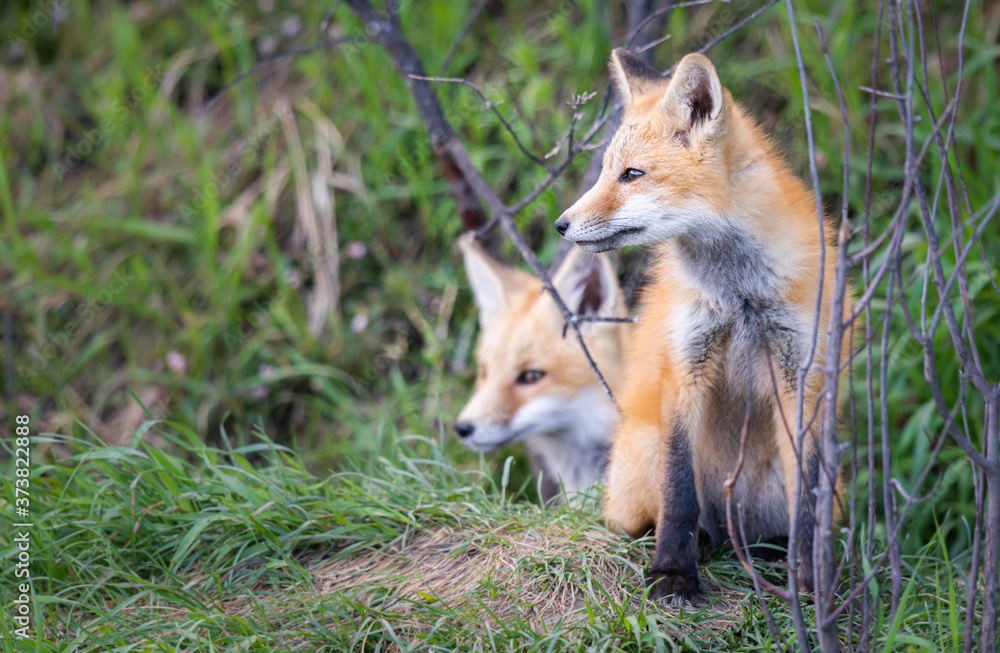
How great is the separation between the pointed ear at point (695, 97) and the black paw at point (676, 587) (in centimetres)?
120

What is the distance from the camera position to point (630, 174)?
2.14m

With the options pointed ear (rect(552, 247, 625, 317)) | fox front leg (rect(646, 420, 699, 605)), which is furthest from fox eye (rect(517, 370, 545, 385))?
fox front leg (rect(646, 420, 699, 605))

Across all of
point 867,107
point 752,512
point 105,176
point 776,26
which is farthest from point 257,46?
point 752,512

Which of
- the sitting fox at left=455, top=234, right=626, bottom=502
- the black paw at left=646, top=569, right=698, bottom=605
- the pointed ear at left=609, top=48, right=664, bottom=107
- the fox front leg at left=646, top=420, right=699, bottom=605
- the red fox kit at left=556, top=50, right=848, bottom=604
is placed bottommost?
the sitting fox at left=455, top=234, right=626, bottom=502

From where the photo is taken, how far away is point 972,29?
438cm

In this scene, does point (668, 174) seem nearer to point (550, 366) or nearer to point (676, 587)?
point (676, 587)

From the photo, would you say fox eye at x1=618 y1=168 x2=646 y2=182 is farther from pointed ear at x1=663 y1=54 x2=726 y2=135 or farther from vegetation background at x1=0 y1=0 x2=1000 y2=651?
vegetation background at x1=0 y1=0 x2=1000 y2=651

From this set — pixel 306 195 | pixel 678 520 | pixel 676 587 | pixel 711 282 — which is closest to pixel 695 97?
pixel 711 282

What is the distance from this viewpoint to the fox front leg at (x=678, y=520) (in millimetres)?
2172

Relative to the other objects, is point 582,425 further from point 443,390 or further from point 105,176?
point 105,176

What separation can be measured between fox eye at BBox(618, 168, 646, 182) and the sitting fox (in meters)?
1.34

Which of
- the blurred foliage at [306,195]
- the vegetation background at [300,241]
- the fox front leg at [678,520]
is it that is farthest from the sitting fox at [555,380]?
the fox front leg at [678,520]

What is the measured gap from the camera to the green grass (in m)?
2.06

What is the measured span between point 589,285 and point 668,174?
66.2 inches
